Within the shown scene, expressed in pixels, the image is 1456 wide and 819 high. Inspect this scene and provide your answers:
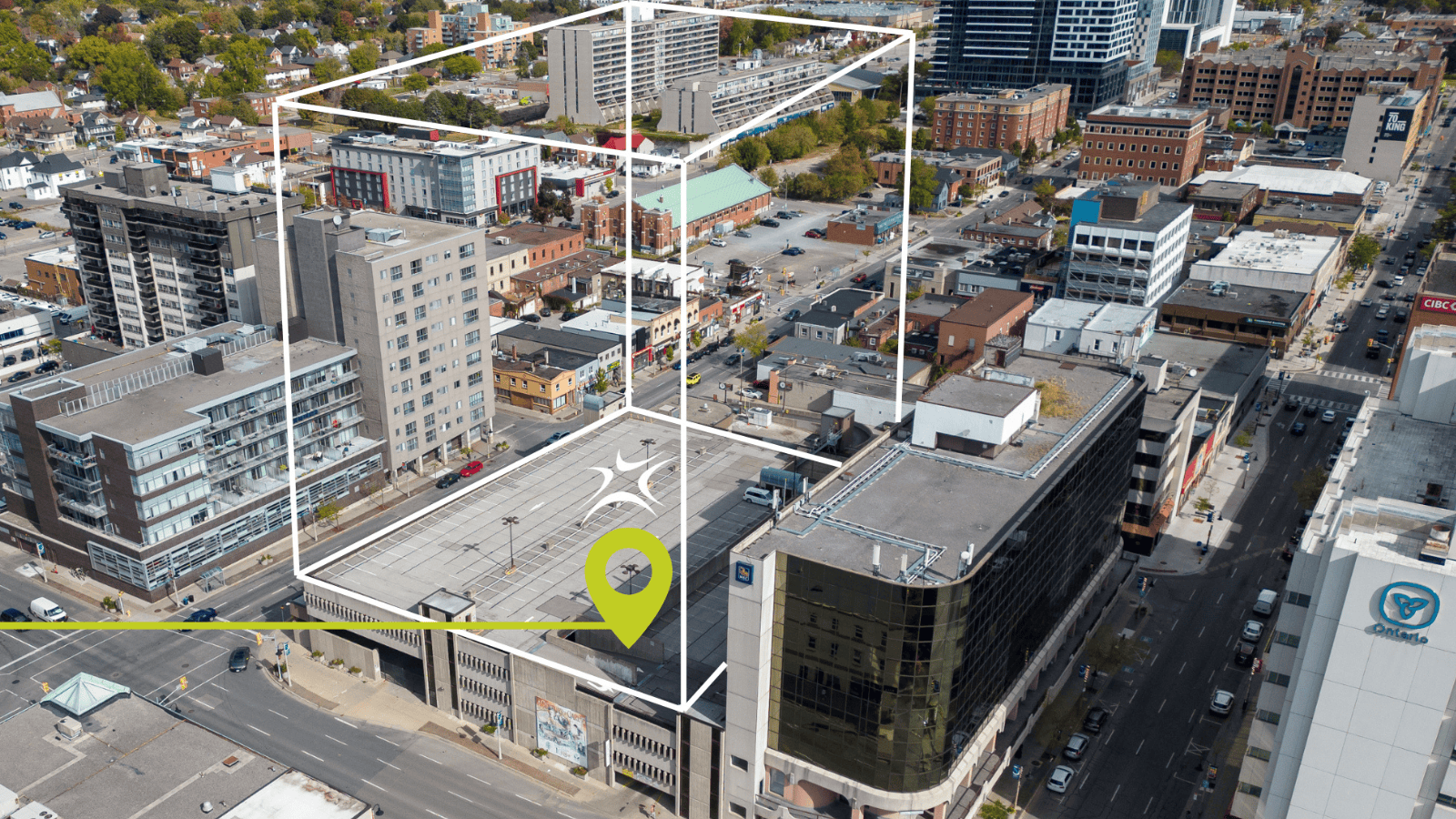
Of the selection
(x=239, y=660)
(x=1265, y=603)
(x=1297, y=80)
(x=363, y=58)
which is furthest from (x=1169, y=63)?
(x=239, y=660)

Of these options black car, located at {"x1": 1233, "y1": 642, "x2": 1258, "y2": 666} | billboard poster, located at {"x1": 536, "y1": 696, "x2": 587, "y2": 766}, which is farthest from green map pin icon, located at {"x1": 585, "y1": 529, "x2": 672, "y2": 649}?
black car, located at {"x1": 1233, "y1": 642, "x2": 1258, "y2": 666}

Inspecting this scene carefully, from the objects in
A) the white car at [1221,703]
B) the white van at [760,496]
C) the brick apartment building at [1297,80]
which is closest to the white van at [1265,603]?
the white car at [1221,703]

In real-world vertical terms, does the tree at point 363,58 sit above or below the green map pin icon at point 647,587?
below

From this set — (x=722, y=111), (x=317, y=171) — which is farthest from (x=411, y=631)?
(x=722, y=111)

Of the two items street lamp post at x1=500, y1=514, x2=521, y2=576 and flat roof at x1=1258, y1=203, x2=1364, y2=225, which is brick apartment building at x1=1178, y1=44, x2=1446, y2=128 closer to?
flat roof at x1=1258, y1=203, x2=1364, y2=225

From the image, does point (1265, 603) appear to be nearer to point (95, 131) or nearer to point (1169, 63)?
Result: point (95, 131)

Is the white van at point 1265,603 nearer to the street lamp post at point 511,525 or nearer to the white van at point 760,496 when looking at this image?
the white van at point 760,496
